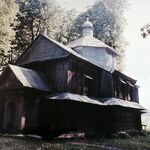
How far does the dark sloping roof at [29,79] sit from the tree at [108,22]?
24001mm

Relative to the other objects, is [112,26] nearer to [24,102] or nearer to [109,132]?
[109,132]

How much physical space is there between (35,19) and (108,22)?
44.7 feet

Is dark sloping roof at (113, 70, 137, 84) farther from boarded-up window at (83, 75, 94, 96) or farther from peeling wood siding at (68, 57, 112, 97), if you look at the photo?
boarded-up window at (83, 75, 94, 96)

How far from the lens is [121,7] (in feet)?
150

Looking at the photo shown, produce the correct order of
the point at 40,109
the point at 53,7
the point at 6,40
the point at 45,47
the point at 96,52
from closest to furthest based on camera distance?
1. the point at 40,109
2. the point at 45,47
3. the point at 6,40
4. the point at 96,52
5. the point at 53,7

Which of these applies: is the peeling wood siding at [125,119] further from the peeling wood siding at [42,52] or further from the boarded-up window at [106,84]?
the peeling wood siding at [42,52]

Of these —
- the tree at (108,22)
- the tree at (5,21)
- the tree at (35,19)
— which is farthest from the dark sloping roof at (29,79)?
the tree at (108,22)

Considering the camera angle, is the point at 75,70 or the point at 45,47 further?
the point at 45,47

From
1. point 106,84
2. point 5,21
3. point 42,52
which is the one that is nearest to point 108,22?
point 106,84

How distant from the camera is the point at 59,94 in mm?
19594

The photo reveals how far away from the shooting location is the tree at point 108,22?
43.1m

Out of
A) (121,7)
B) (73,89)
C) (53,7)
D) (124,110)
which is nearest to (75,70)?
(73,89)

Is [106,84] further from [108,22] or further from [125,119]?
[108,22]

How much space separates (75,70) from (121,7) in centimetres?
2876
